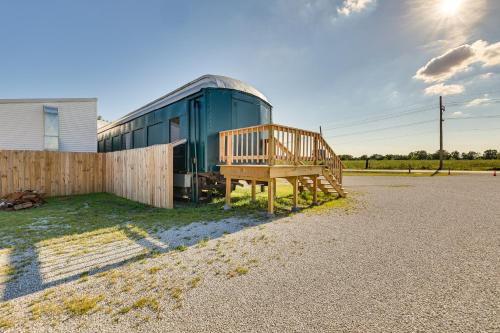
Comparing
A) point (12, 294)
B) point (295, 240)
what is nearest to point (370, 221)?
point (295, 240)

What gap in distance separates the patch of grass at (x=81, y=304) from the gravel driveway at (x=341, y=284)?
5.6 inches

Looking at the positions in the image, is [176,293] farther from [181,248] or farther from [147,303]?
[181,248]

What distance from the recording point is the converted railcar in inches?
308

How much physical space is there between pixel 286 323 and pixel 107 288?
1.99 m

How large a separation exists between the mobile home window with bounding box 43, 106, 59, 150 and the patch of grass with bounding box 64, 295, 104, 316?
13.5m

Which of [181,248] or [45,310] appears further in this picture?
[181,248]

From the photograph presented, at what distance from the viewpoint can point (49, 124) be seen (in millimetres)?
12273

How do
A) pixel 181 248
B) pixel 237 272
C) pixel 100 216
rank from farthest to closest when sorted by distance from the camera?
pixel 100 216 < pixel 181 248 < pixel 237 272

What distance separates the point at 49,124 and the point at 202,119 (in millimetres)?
10207

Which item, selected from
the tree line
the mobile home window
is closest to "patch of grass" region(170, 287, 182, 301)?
the mobile home window

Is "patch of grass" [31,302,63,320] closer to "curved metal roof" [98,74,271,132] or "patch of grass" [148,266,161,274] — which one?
"patch of grass" [148,266,161,274]

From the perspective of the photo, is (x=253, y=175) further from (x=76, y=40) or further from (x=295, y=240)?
(x=76, y=40)

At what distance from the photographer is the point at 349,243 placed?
4.00 meters

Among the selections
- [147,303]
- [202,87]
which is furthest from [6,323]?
[202,87]
